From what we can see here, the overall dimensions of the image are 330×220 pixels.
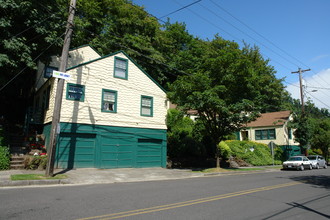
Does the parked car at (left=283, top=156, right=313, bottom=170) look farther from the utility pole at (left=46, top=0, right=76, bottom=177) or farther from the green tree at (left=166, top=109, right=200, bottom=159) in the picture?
the utility pole at (left=46, top=0, right=76, bottom=177)

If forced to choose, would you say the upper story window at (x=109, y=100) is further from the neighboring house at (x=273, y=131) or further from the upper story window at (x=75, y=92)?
the neighboring house at (x=273, y=131)

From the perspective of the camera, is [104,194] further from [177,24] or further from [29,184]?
[177,24]

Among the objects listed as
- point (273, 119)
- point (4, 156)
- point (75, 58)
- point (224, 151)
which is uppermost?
point (75, 58)

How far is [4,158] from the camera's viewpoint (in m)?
12.9

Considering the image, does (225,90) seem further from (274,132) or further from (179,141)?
(274,132)

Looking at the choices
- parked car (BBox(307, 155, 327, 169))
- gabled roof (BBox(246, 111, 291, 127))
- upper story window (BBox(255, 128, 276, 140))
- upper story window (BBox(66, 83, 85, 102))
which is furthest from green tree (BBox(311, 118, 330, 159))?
upper story window (BBox(66, 83, 85, 102))

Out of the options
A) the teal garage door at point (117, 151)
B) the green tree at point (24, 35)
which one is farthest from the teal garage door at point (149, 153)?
the green tree at point (24, 35)

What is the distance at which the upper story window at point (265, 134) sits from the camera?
35.1 metres

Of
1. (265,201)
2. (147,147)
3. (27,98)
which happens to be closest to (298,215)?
(265,201)

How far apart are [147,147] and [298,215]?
44.4 ft

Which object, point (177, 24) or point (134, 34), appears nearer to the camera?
point (134, 34)

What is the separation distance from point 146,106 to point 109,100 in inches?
126

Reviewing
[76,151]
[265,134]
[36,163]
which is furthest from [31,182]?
[265,134]

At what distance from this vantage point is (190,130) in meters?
24.7
